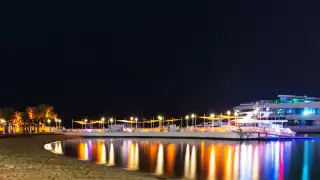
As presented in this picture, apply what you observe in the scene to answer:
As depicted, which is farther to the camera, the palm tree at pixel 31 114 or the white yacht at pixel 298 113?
the white yacht at pixel 298 113

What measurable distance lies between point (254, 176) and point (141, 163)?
429 inches

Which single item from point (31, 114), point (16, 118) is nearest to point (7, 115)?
point (31, 114)

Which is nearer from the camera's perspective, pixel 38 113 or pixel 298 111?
pixel 38 113

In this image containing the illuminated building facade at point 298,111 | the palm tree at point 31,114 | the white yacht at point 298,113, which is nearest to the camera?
the palm tree at point 31,114

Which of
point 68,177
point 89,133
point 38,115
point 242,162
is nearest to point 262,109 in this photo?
point 89,133

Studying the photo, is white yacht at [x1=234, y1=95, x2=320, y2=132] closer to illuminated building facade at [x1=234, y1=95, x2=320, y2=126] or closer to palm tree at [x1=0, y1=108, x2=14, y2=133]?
illuminated building facade at [x1=234, y1=95, x2=320, y2=126]

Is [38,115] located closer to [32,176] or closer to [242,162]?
[242,162]

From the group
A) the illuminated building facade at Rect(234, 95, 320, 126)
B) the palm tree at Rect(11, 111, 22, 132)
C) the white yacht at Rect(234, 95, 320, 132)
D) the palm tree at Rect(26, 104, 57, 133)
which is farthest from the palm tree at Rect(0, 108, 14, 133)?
the illuminated building facade at Rect(234, 95, 320, 126)

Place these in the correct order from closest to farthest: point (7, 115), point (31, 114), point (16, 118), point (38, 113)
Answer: point (7, 115) → point (31, 114) → point (38, 113) → point (16, 118)

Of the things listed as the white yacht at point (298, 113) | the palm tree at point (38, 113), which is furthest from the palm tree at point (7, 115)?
the white yacht at point (298, 113)

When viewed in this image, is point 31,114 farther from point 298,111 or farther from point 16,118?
point 298,111

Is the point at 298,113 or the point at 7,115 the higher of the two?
the point at 7,115

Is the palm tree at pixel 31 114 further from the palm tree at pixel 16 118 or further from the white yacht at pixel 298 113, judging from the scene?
the white yacht at pixel 298 113

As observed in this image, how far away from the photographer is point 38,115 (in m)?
87.3
